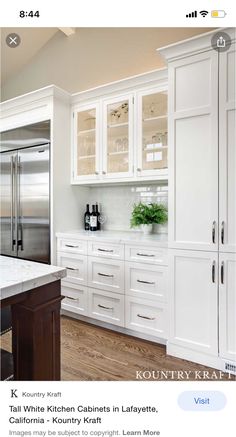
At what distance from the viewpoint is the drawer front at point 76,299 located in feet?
6.18

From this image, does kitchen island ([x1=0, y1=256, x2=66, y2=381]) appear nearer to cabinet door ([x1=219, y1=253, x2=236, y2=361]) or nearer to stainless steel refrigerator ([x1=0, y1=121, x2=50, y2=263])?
cabinet door ([x1=219, y1=253, x2=236, y2=361])

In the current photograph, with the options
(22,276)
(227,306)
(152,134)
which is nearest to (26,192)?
(152,134)

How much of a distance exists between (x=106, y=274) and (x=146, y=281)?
0.33 m

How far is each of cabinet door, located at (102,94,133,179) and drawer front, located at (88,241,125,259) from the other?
1.91ft

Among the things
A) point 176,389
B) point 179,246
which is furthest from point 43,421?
point 179,246

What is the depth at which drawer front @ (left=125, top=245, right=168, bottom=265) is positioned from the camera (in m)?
1.50

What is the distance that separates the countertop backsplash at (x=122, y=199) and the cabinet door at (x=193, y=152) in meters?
0.60

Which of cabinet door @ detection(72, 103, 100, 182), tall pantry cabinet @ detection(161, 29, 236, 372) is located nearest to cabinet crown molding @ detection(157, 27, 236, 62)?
tall pantry cabinet @ detection(161, 29, 236, 372)

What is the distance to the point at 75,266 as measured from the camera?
1948 millimetres

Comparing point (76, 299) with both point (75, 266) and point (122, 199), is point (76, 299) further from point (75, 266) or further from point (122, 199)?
point (122, 199)
